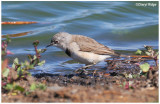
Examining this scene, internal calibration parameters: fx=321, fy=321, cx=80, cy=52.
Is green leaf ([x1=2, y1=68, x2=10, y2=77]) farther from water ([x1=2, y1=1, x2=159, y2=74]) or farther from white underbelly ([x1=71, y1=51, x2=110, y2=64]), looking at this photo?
water ([x1=2, y1=1, x2=159, y2=74])

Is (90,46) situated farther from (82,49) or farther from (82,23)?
(82,23)

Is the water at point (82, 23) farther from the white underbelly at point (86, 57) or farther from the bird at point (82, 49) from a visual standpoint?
the white underbelly at point (86, 57)

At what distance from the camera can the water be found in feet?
46.1

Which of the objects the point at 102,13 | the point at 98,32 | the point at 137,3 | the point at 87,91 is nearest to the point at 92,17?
the point at 102,13

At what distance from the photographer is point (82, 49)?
9.24 m

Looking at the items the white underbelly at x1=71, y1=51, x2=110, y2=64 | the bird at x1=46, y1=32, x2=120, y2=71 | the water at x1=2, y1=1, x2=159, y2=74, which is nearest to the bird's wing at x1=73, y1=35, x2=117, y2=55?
the bird at x1=46, y1=32, x2=120, y2=71

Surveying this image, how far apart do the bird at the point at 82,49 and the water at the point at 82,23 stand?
2.34 metres

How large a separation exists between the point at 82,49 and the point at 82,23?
7687 millimetres

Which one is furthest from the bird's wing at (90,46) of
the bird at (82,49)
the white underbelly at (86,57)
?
the white underbelly at (86,57)

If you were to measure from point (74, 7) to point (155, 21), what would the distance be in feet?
15.4

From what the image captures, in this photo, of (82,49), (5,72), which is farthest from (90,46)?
(5,72)

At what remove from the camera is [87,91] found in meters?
5.57

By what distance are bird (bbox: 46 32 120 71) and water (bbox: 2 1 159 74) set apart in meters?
2.34

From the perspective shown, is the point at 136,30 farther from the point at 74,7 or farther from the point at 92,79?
the point at 92,79
